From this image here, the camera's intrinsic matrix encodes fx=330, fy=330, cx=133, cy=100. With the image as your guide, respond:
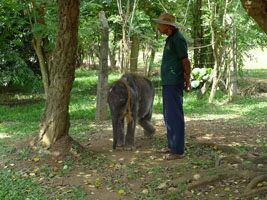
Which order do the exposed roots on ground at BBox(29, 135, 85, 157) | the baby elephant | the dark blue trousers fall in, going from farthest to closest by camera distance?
1. the baby elephant
2. the exposed roots on ground at BBox(29, 135, 85, 157)
3. the dark blue trousers

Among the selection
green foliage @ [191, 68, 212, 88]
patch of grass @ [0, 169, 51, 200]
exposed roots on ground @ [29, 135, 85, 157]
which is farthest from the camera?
green foliage @ [191, 68, 212, 88]

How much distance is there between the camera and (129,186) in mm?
5062

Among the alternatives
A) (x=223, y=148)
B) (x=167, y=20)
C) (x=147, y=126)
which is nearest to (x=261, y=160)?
(x=223, y=148)

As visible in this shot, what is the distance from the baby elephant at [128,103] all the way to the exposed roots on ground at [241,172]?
6.70 ft

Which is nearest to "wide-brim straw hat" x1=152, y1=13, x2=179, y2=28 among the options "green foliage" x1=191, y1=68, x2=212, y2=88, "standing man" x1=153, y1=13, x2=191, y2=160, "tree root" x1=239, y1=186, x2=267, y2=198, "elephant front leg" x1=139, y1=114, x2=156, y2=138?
"standing man" x1=153, y1=13, x2=191, y2=160

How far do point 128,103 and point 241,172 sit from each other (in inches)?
106

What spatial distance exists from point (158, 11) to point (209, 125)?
11228 mm

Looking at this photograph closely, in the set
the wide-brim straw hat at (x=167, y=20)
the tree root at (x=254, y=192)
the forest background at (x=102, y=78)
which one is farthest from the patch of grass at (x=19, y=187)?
the wide-brim straw hat at (x=167, y=20)

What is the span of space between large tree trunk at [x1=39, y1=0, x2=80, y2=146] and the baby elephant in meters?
0.96

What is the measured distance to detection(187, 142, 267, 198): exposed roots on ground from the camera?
450 cm

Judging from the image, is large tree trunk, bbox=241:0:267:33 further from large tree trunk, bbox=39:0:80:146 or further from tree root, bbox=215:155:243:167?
large tree trunk, bbox=39:0:80:146

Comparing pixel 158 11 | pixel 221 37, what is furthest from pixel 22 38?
pixel 221 37

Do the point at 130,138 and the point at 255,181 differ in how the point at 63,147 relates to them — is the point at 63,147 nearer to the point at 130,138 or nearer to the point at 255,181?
the point at 130,138

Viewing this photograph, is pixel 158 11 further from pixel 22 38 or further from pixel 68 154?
pixel 68 154
